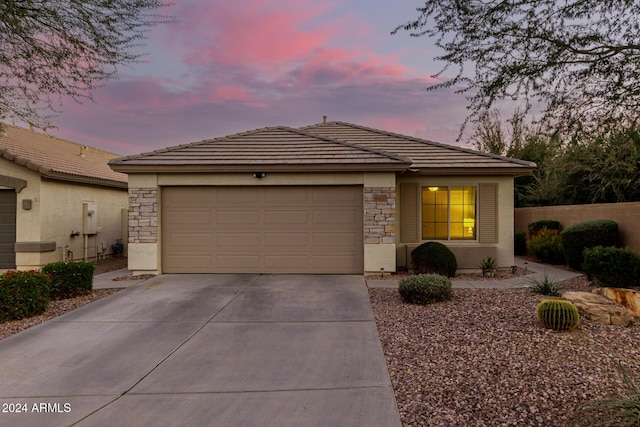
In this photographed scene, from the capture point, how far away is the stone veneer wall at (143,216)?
10.1 m

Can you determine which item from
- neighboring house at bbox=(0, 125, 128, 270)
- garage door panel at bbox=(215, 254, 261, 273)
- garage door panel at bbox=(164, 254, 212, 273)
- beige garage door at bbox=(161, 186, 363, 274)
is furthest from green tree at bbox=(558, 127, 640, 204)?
neighboring house at bbox=(0, 125, 128, 270)

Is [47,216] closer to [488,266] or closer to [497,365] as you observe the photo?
[497,365]

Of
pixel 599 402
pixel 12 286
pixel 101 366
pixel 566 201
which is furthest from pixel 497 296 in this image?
pixel 566 201

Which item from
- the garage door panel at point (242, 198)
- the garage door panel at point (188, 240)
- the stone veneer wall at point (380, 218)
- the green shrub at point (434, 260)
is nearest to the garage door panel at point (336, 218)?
the stone veneer wall at point (380, 218)

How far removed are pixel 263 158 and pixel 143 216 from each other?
3549 mm

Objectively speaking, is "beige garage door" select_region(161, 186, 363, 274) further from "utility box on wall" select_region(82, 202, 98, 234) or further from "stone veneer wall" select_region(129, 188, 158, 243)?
"utility box on wall" select_region(82, 202, 98, 234)

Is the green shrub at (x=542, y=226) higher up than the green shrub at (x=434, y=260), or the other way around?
the green shrub at (x=542, y=226)

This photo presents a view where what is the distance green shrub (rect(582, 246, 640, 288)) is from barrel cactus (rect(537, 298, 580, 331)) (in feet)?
13.1

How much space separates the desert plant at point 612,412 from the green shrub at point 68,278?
8795 millimetres

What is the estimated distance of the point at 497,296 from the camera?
7.63 meters

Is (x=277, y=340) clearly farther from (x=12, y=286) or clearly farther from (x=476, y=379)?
(x=12, y=286)

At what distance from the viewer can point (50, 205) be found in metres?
12.0

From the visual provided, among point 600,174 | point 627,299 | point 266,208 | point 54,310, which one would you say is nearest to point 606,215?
point 600,174

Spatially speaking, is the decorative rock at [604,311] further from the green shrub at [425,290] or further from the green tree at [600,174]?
the green tree at [600,174]
